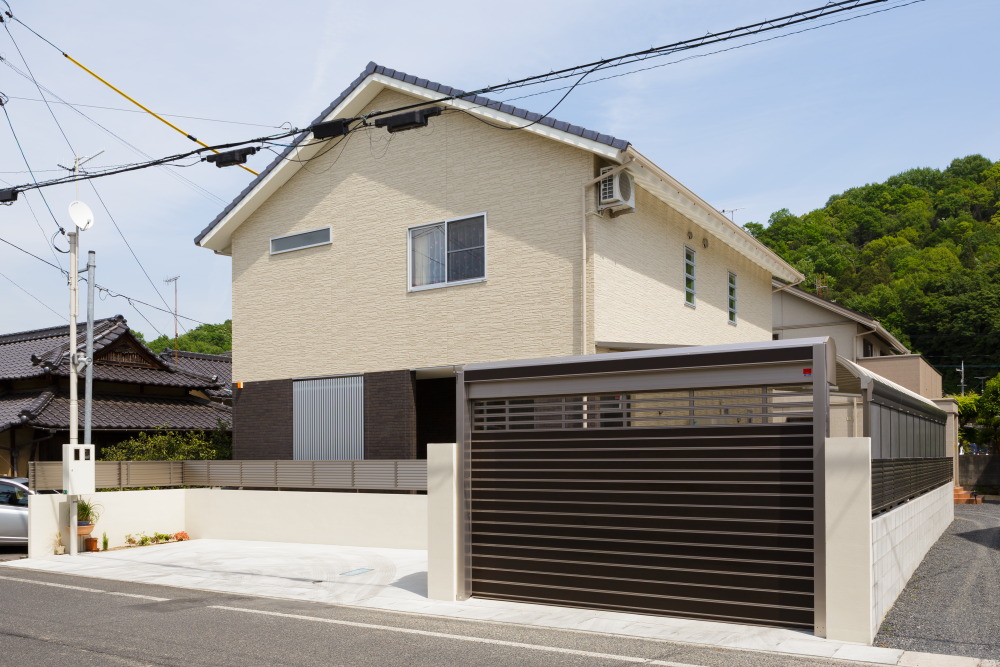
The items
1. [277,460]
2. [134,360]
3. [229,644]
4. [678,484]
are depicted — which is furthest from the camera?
[134,360]

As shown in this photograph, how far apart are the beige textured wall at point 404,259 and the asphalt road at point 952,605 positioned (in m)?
6.56

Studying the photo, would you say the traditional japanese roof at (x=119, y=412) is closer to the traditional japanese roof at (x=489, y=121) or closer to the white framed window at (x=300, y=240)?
the white framed window at (x=300, y=240)

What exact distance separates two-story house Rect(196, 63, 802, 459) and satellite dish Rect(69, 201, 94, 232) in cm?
321

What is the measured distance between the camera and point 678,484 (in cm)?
952

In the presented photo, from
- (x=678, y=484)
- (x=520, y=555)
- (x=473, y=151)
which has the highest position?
(x=473, y=151)

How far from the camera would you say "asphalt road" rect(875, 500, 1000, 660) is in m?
8.12

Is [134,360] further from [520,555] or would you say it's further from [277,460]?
[520,555]

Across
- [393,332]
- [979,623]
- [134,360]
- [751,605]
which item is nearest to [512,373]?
[751,605]

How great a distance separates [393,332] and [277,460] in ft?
12.0

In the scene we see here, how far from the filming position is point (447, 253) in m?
17.2

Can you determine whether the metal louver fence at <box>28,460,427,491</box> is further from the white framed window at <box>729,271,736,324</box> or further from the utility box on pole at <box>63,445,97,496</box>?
the white framed window at <box>729,271,736,324</box>

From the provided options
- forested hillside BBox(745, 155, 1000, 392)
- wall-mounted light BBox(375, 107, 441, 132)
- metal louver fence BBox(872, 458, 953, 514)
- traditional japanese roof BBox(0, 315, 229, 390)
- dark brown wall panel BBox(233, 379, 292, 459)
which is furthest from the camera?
forested hillside BBox(745, 155, 1000, 392)

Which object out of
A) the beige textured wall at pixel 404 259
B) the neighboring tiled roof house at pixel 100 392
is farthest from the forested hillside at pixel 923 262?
the beige textured wall at pixel 404 259

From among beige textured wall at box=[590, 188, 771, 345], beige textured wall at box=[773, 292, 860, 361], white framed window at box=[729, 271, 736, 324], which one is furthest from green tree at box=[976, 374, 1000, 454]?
white framed window at box=[729, 271, 736, 324]
